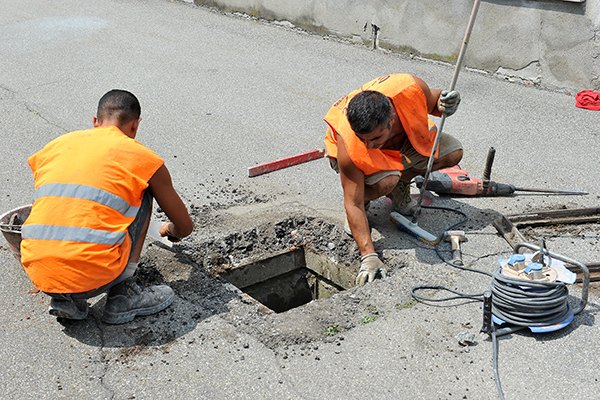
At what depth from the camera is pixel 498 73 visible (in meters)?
6.70

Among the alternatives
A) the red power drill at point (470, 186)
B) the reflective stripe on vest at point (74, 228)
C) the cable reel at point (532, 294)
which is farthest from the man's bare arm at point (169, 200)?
the red power drill at point (470, 186)

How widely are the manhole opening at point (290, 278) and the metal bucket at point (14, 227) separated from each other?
53.0 inches

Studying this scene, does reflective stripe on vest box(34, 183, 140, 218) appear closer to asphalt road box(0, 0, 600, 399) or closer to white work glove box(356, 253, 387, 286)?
asphalt road box(0, 0, 600, 399)

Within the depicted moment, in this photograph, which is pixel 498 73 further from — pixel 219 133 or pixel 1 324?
pixel 1 324

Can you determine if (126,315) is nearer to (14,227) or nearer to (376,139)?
(14,227)

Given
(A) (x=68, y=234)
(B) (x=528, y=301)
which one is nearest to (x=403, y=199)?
(B) (x=528, y=301)

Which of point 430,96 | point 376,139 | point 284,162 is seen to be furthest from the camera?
point 284,162

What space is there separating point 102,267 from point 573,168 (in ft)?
13.5

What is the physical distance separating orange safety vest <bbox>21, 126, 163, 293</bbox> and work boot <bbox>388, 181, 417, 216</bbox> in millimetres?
2012

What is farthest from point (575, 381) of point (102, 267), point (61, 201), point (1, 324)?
point (1, 324)

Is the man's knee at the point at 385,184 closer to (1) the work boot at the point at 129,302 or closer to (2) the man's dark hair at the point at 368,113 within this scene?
(2) the man's dark hair at the point at 368,113

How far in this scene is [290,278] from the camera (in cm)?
439

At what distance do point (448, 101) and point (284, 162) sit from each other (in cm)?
180

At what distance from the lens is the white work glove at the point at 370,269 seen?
352 centimetres
